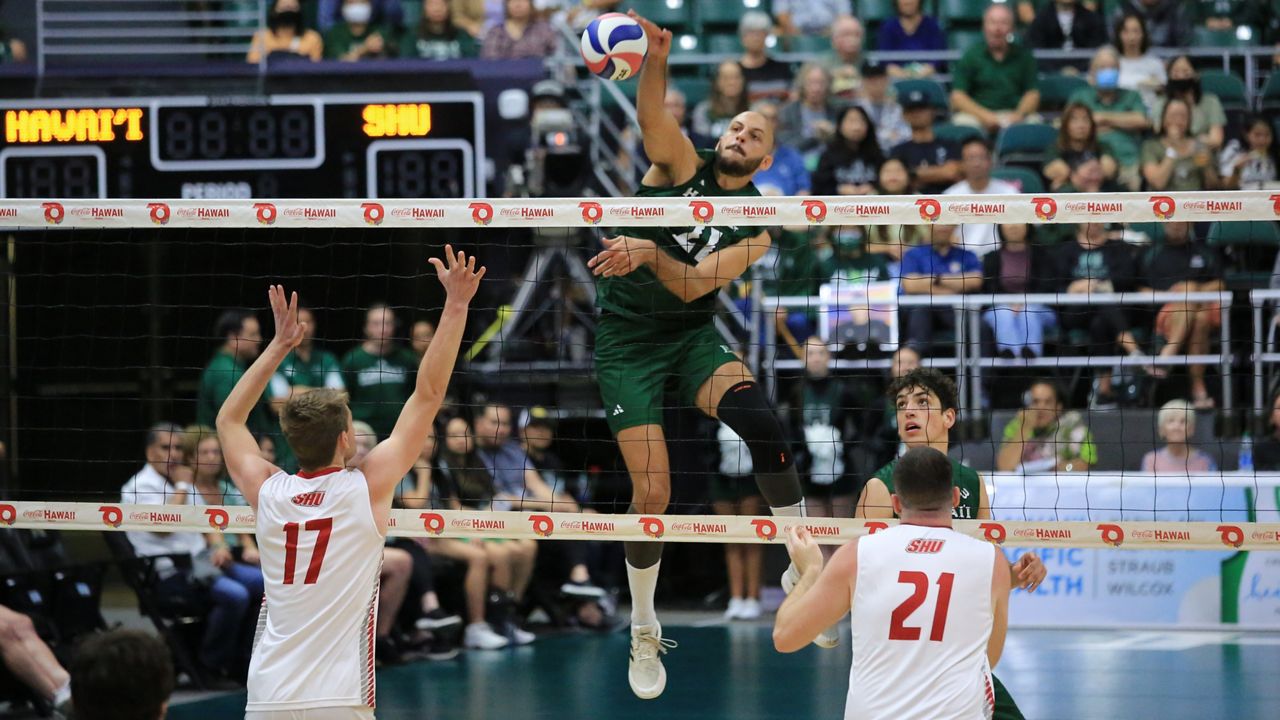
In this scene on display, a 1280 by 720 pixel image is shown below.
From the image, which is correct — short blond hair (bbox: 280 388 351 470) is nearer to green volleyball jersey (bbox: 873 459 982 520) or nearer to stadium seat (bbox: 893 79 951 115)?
green volleyball jersey (bbox: 873 459 982 520)

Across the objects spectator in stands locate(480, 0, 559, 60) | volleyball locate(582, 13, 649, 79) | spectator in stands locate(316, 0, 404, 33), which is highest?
spectator in stands locate(316, 0, 404, 33)

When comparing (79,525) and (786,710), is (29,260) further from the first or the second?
(786,710)

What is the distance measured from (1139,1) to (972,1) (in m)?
1.82

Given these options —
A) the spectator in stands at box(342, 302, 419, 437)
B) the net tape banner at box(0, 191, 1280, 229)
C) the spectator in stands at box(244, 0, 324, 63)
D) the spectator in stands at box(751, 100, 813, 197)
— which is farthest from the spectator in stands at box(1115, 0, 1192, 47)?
the net tape banner at box(0, 191, 1280, 229)

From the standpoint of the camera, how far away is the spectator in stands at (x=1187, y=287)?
12.4m

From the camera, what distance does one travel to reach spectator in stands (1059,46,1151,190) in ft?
47.0

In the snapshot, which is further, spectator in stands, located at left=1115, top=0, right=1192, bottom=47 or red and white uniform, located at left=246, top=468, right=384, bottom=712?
spectator in stands, located at left=1115, top=0, right=1192, bottom=47

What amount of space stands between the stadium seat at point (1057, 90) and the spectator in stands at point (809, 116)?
7.88ft

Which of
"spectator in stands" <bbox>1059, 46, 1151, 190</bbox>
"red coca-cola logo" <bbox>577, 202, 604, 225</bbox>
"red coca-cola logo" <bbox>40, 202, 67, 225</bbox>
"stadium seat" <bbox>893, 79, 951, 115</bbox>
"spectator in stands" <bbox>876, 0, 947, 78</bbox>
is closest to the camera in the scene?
"red coca-cola logo" <bbox>577, 202, 604, 225</bbox>

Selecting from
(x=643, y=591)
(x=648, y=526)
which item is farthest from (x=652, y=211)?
(x=643, y=591)

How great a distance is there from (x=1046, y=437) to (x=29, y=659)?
732 cm

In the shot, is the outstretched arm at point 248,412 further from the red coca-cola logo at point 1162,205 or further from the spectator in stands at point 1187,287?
the spectator in stands at point 1187,287

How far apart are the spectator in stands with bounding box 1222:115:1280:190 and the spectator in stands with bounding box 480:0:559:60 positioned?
640 cm

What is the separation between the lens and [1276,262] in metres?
13.2
